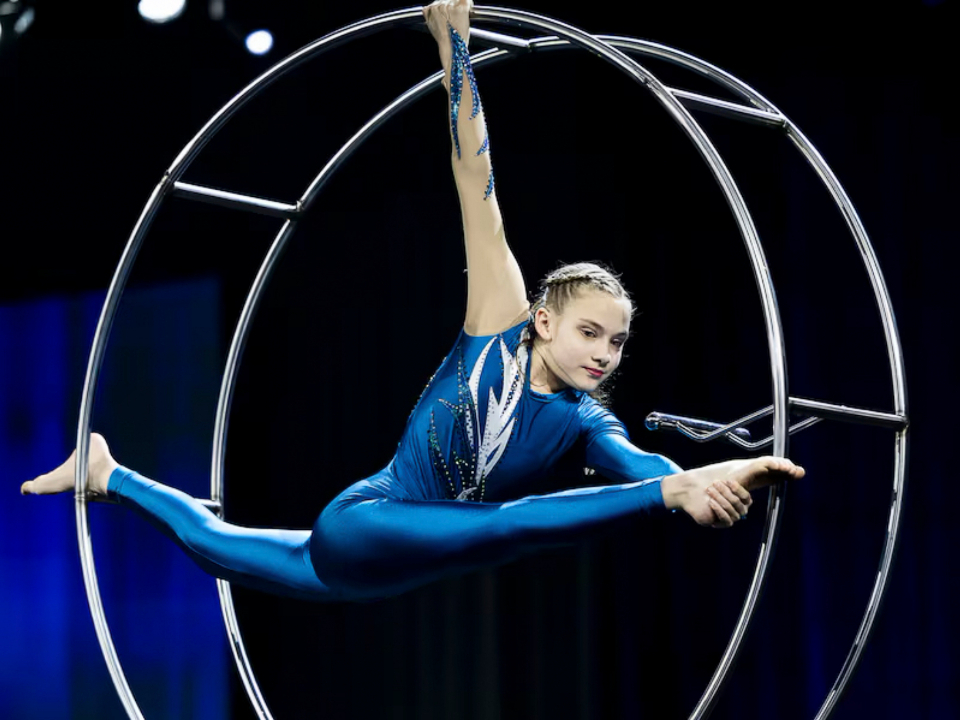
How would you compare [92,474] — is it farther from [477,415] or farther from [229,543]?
[477,415]

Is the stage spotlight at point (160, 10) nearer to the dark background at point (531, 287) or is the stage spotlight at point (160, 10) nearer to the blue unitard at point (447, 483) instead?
the dark background at point (531, 287)

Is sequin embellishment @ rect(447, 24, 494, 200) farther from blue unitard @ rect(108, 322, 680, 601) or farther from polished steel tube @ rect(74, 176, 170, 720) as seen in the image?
polished steel tube @ rect(74, 176, 170, 720)

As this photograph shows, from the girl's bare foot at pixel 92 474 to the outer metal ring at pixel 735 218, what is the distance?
0.06m

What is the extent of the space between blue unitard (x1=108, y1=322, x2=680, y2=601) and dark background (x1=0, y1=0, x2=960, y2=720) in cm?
130

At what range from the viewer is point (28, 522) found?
441 centimetres

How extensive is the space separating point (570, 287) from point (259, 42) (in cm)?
258

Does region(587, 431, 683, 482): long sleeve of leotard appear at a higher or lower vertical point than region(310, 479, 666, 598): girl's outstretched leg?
higher

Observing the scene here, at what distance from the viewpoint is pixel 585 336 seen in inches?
90.3

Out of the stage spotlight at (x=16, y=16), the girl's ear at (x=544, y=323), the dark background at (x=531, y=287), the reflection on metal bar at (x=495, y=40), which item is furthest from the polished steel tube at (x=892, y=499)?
the stage spotlight at (x=16, y=16)

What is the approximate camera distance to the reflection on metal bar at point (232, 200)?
8.93 feet

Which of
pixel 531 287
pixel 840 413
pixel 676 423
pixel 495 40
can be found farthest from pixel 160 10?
pixel 840 413

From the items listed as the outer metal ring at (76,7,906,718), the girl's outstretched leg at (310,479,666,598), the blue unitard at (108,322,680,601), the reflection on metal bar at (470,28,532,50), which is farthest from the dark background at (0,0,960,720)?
the reflection on metal bar at (470,28,532,50)

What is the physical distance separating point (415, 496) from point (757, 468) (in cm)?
85

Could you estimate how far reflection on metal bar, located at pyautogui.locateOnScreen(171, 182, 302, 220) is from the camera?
272 centimetres
